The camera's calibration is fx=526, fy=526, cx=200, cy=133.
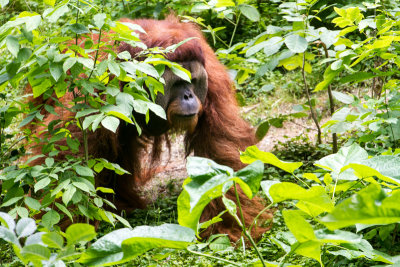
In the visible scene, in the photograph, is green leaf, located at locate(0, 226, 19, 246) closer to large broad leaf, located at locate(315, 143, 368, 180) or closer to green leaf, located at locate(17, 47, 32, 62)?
large broad leaf, located at locate(315, 143, 368, 180)

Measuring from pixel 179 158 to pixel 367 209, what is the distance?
3.66 metres

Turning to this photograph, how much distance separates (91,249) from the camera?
3.35 ft

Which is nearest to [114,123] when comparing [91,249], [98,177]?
[91,249]

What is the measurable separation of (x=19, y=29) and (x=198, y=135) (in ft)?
4.80

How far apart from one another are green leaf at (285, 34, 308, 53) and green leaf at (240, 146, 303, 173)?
4.84ft

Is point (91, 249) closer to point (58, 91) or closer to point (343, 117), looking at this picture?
point (58, 91)

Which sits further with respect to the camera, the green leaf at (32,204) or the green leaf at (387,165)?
the green leaf at (32,204)

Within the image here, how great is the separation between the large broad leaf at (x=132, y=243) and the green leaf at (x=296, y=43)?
5.95 feet

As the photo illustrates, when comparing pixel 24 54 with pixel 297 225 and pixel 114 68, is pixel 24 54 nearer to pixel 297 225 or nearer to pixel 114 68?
pixel 114 68

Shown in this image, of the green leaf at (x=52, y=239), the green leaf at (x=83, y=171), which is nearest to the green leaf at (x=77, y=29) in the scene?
the green leaf at (x=83, y=171)

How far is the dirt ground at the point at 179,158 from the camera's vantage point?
3.83m

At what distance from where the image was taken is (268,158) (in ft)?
4.08

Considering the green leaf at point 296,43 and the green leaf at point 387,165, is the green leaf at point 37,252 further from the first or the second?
the green leaf at point 296,43

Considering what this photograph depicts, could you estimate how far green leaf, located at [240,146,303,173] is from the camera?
122 cm
